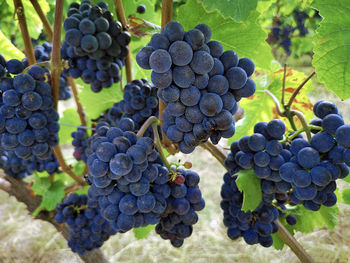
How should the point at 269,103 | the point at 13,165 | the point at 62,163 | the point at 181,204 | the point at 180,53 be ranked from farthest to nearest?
1. the point at 13,165
2. the point at 62,163
3. the point at 269,103
4. the point at 181,204
5. the point at 180,53

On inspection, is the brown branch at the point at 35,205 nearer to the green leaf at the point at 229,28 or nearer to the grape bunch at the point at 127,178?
the grape bunch at the point at 127,178

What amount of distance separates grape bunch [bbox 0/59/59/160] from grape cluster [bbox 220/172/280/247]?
537mm

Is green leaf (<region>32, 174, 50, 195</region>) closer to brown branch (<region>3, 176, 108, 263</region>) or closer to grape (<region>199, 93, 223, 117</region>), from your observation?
brown branch (<region>3, 176, 108, 263</region>)

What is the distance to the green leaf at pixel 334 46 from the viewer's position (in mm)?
521

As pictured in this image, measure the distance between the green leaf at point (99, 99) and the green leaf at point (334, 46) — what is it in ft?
2.56

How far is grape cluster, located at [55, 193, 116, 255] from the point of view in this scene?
100 centimetres

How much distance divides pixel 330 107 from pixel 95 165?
21.7 inches

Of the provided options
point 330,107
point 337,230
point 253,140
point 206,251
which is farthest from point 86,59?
point 337,230

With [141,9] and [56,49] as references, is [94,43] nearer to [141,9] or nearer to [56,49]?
[56,49]

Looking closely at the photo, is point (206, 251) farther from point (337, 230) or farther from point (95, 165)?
point (95, 165)

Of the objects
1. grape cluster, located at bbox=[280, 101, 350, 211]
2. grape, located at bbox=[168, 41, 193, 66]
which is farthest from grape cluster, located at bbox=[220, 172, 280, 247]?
grape, located at bbox=[168, 41, 193, 66]

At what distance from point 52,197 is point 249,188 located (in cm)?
102

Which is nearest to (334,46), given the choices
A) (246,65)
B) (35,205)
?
(246,65)

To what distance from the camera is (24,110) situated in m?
0.73
